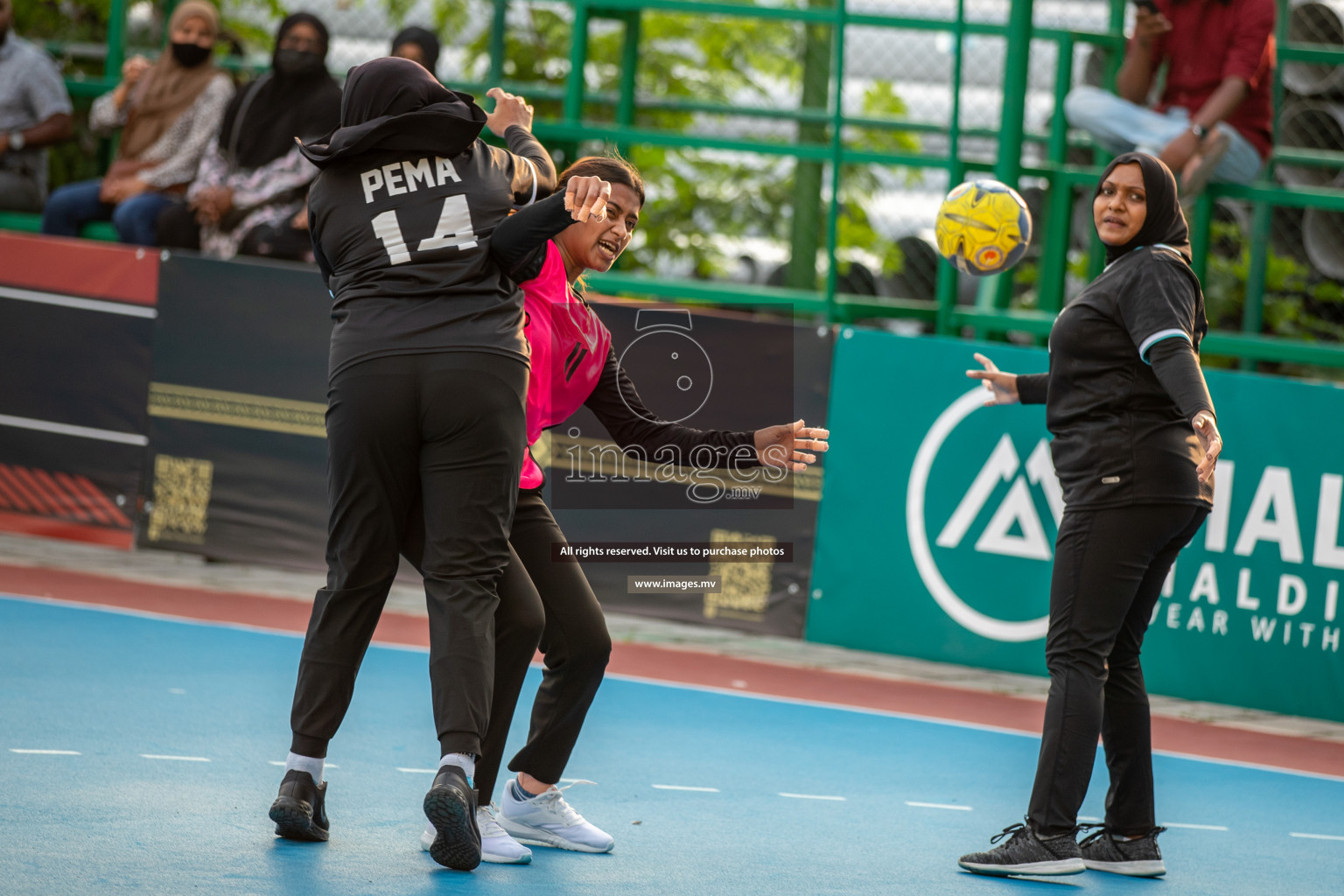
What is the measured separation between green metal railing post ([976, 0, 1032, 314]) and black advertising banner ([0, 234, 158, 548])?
206 inches

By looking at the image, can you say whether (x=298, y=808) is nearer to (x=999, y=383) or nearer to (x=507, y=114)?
(x=507, y=114)

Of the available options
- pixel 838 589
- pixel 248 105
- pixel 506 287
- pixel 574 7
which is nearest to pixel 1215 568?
pixel 838 589

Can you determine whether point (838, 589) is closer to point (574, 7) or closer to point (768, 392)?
point (768, 392)

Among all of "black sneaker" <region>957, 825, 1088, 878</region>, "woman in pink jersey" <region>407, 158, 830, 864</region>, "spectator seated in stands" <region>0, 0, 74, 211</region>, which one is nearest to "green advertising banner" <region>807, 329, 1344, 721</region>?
"black sneaker" <region>957, 825, 1088, 878</region>

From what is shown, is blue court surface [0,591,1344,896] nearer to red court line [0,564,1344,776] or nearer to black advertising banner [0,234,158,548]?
red court line [0,564,1344,776]

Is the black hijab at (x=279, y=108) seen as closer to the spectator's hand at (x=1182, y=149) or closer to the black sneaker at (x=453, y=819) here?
the spectator's hand at (x=1182, y=149)

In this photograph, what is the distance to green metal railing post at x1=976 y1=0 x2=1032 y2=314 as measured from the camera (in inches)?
358

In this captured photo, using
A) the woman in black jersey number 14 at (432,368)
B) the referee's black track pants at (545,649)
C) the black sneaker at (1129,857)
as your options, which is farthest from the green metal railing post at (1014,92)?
the woman in black jersey number 14 at (432,368)

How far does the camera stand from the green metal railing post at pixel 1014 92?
29.9 feet

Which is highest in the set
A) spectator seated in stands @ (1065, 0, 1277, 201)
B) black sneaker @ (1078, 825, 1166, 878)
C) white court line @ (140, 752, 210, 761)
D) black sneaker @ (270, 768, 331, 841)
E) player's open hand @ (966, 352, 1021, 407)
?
spectator seated in stands @ (1065, 0, 1277, 201)

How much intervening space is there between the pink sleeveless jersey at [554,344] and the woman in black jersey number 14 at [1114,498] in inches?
59.3

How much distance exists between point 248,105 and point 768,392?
4033mm

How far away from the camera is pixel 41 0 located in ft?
39.9

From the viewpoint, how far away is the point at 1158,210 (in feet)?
15.4
